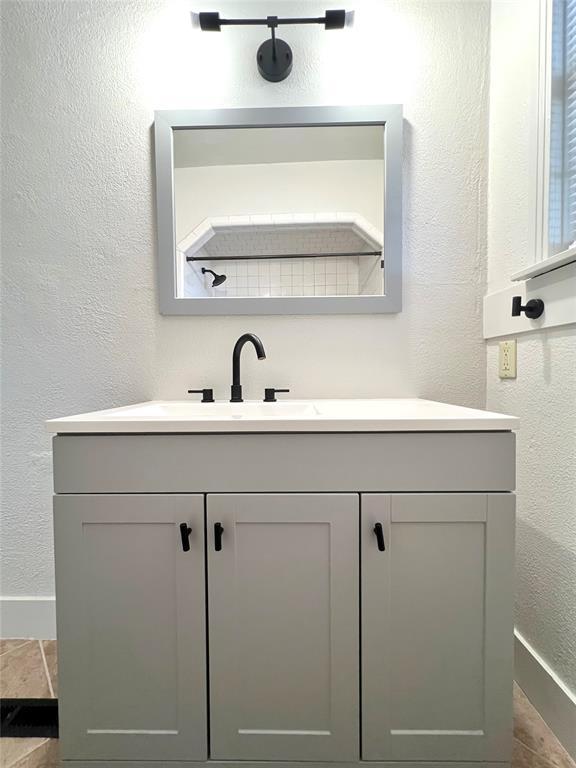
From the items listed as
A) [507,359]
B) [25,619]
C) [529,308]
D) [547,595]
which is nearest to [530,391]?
[507,359]

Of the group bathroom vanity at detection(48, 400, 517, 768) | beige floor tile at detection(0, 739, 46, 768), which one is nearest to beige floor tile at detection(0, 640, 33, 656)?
beige floor tile at detection(0, 739, 46, 768)

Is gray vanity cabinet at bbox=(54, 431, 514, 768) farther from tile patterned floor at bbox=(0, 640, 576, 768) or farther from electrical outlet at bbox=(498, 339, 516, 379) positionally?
electrical outlet at bbox=(498, 339, 516, 379)

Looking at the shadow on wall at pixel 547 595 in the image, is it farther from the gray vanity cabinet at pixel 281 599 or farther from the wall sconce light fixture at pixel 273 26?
the wall sconce light fixture at pixel 273 26

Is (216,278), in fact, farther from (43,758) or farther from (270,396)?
(43,758)

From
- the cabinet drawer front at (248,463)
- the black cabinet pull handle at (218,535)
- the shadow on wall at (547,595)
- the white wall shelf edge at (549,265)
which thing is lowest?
the shadow on wall at (547,595)

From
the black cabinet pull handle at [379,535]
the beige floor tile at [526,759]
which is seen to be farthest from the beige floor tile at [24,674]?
the beige floor tile at [526,759]

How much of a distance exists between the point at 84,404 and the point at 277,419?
0.95 metres

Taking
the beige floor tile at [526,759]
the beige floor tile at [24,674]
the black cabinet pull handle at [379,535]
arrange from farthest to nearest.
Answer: the beige floor tile at [24,674]
the beige floor tile at [526,759]
the black cabinet pull handle at [379,535]

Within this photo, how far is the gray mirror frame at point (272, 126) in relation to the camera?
140 centimetres

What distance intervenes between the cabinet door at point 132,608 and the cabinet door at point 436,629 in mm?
384

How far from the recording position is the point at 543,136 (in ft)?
3.78

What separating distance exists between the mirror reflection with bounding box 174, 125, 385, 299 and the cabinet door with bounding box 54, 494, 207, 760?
87 centimetres

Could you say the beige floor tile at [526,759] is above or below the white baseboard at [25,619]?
below

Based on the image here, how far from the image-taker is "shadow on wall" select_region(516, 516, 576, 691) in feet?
3.43
